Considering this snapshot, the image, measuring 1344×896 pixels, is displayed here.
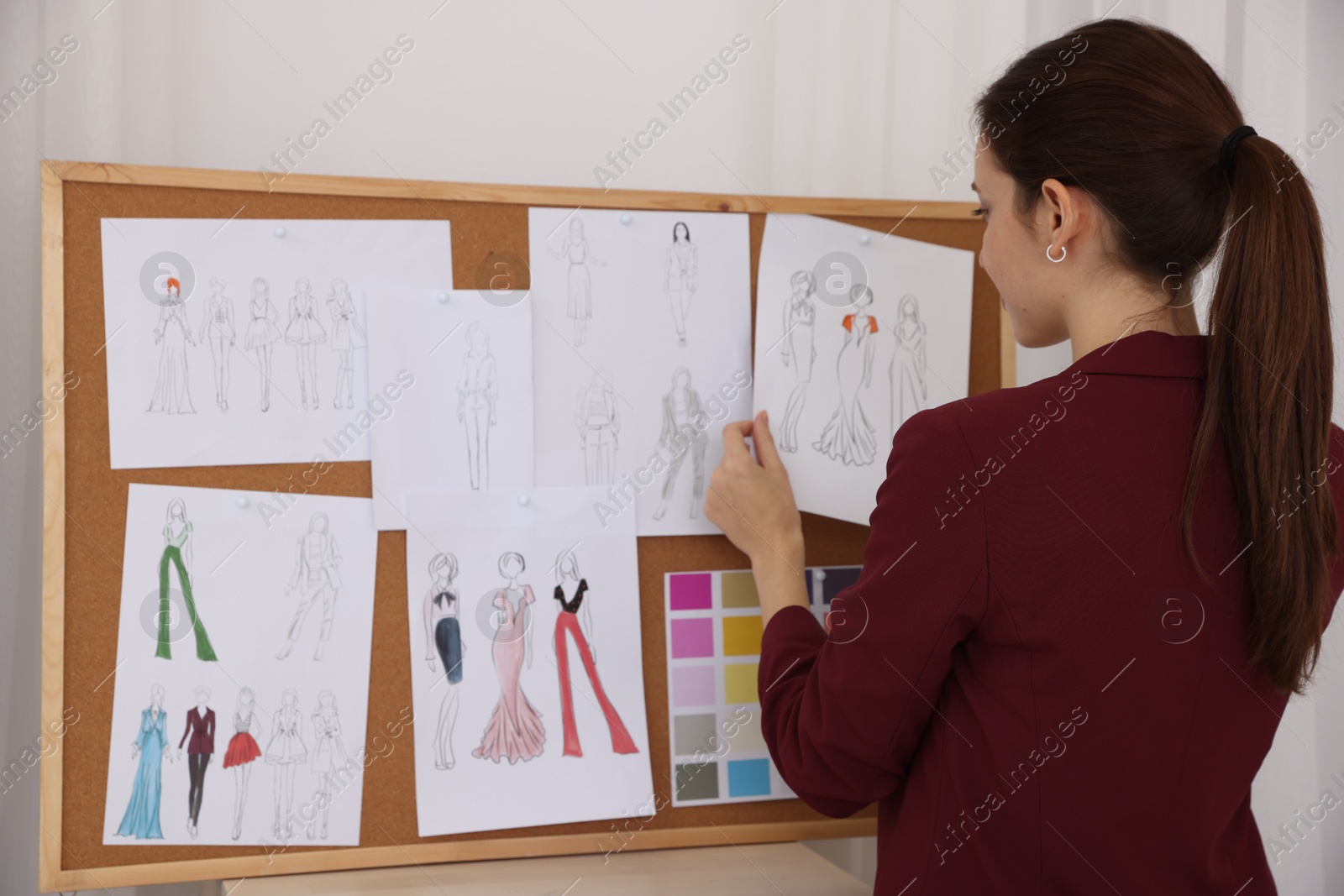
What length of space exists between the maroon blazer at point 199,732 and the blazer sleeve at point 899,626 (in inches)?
24.2

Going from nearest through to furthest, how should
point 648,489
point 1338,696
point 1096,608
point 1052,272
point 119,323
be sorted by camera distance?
point 1096,608 < point 1052,272 < point 119,323 < point 648,489 < point 1338,696

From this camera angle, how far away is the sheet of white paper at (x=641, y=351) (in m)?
1.11

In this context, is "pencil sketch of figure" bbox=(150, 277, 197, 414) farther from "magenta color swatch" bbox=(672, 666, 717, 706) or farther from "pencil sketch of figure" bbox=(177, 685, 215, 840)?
"magenta color swatch" bbox=(672, 666, 717, 706)

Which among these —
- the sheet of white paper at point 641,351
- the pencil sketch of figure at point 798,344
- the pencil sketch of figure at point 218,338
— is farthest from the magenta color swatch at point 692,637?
the pencil sketch of figure at point 218,338

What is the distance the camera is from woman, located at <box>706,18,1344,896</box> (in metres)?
0.68

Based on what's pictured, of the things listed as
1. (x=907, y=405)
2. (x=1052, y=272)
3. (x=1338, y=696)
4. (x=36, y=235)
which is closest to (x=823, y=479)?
(x=907, y=405)

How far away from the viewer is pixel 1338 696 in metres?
1.41

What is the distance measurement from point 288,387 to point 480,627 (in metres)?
0.34

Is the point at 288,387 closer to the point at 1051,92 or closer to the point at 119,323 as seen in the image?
the point at 119,323

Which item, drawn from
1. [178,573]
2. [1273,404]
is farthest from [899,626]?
[178,573]

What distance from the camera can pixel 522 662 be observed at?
1.06 m

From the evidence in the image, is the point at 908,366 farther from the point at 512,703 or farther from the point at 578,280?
the point at 512,703

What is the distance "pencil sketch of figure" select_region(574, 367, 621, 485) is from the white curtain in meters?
0.37

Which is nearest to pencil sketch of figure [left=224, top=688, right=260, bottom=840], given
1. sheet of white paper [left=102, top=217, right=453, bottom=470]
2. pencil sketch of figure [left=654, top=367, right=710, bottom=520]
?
sheet of white paper [left=102, top=217, right=453, bottom=470]
